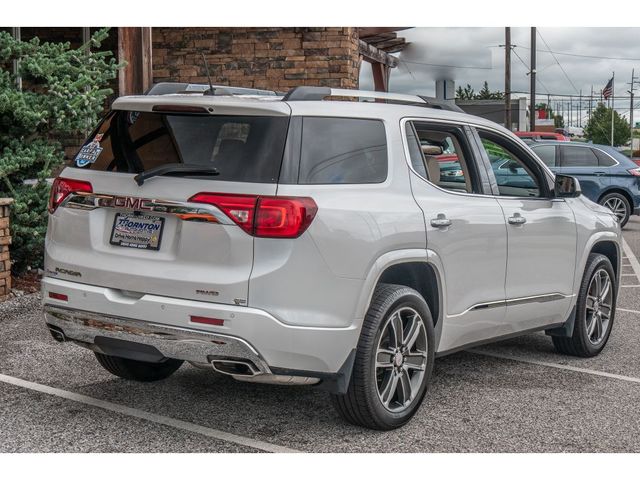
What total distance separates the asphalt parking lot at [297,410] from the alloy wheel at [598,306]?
0.22 m

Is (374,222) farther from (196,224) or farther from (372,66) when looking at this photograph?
(372,66)

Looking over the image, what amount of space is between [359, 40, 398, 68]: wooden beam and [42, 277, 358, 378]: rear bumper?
48.7 feet

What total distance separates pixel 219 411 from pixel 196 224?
1.36 m

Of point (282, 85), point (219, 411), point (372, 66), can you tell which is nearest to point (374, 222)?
point (219, 411)

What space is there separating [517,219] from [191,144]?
235cm

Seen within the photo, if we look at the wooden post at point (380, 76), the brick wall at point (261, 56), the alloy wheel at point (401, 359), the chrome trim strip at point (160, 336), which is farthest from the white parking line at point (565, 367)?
the wooden post at point (380, 76)

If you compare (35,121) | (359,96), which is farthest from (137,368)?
(35,121)

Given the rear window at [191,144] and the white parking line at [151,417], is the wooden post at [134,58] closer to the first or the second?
the white parking line at [151,417]

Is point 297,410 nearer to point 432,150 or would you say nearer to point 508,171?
point 432,150

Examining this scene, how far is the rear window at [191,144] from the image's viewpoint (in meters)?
4.82

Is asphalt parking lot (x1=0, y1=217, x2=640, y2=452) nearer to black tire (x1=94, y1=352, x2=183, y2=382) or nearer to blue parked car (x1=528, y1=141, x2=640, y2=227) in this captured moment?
black tire (x1=94, y1=352, x2=183, y2=382)

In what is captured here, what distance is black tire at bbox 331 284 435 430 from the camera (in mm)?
5031

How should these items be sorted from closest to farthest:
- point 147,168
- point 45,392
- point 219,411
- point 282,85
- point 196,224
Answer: point 196,224, point 147,168, point 219,411, point 45,392, point 282,85
